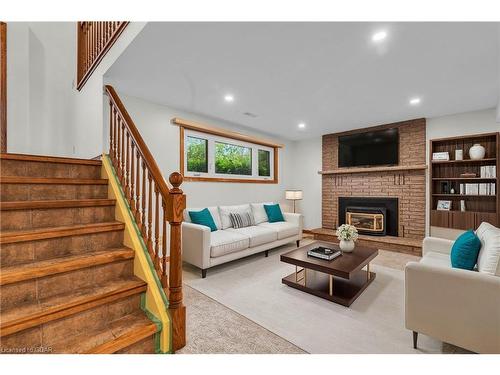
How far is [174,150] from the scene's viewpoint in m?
3.89

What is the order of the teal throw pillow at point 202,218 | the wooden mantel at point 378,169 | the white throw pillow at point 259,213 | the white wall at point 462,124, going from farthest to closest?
the white throw pillow at point 259,213 < the wooden mantel at point 378,169 < the white wall at point 462,124 < the teal throw pillow at point 202,218

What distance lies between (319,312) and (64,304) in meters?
1.94

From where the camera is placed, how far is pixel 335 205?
18.2ft

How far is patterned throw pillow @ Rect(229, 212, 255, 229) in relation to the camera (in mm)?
4105

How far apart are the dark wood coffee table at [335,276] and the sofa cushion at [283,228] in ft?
3.63

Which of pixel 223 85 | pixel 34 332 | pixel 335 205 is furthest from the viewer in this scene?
pixel 335 205

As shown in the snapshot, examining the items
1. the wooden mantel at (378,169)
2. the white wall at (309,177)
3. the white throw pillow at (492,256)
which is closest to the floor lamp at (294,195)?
the white wall at (309,177)

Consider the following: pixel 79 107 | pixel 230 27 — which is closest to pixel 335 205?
pixel 230 27

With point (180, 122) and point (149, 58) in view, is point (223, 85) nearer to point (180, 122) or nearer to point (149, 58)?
point (149, 58)

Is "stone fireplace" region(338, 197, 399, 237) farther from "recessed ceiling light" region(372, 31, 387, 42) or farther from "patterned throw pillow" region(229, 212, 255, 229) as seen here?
"recessed ceiling light" region(372, 31, 387, 42)

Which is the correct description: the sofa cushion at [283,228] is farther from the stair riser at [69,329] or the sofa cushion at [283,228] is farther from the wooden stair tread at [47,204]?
the stair riser at [69,329]

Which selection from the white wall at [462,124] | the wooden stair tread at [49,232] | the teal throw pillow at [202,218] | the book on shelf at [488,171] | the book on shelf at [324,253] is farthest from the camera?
the white wall at [462,124]

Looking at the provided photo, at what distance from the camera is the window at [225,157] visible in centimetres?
414

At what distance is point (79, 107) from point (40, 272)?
277cm
